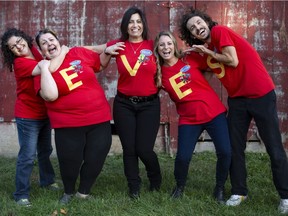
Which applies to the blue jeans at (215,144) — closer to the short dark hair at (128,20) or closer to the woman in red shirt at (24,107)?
the short dark hair at (128,20)

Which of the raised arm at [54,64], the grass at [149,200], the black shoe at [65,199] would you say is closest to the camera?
the grass at [149,200]

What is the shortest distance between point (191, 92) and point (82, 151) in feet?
3.77

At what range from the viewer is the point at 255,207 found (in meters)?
3.67

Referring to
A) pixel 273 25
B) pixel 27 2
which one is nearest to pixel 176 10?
pixel 273 25

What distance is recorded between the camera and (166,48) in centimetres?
378

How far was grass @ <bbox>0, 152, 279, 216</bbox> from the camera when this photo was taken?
354cm

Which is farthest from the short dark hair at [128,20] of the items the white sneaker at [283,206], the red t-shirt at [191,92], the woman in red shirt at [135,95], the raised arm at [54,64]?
the white sneaker at [283,206]

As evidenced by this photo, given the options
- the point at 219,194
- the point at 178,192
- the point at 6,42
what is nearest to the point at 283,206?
the point at 219,194

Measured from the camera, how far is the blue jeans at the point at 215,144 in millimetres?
3721

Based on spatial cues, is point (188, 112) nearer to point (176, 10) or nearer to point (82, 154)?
point (82, 154)

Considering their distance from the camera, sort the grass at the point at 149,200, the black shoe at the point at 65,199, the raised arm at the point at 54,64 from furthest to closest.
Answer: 1. the black shoe at the point at 65,199
2. the raised arm at the point at 54,64
3. the grass at the point at 149,200

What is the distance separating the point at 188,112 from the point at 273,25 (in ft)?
9.13

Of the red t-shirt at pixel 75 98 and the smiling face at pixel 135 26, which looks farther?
the smiling face at pixel 135 26

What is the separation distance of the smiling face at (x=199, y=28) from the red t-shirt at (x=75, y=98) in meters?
1.03
